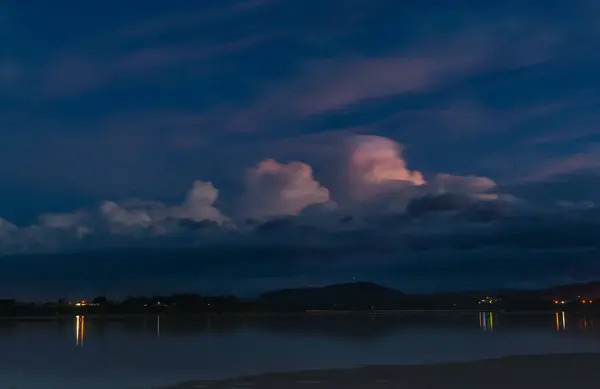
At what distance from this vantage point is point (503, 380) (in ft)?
141

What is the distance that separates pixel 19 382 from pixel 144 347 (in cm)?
3634

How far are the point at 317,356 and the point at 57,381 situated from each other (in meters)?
25.3

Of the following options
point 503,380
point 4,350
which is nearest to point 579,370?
point 503,380

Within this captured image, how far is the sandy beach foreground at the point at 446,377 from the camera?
135 ft

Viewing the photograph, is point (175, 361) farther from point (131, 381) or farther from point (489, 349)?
point (489, 349)

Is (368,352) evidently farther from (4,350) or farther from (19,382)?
(4,350)

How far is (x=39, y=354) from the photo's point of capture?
79.3 m

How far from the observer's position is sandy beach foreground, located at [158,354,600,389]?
41.1 meters

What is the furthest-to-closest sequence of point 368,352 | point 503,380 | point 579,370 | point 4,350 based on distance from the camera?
point 4,350
point 368,352
point 579,370
point 503,380

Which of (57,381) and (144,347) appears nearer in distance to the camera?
(57,381)

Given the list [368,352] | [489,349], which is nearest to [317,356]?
[368,352]

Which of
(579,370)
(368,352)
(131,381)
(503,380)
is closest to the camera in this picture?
(503,380)

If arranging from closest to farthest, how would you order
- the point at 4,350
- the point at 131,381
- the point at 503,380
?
the point at 503,380 → the point at 131,381 → the point at 4,350

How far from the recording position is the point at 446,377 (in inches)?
1800
